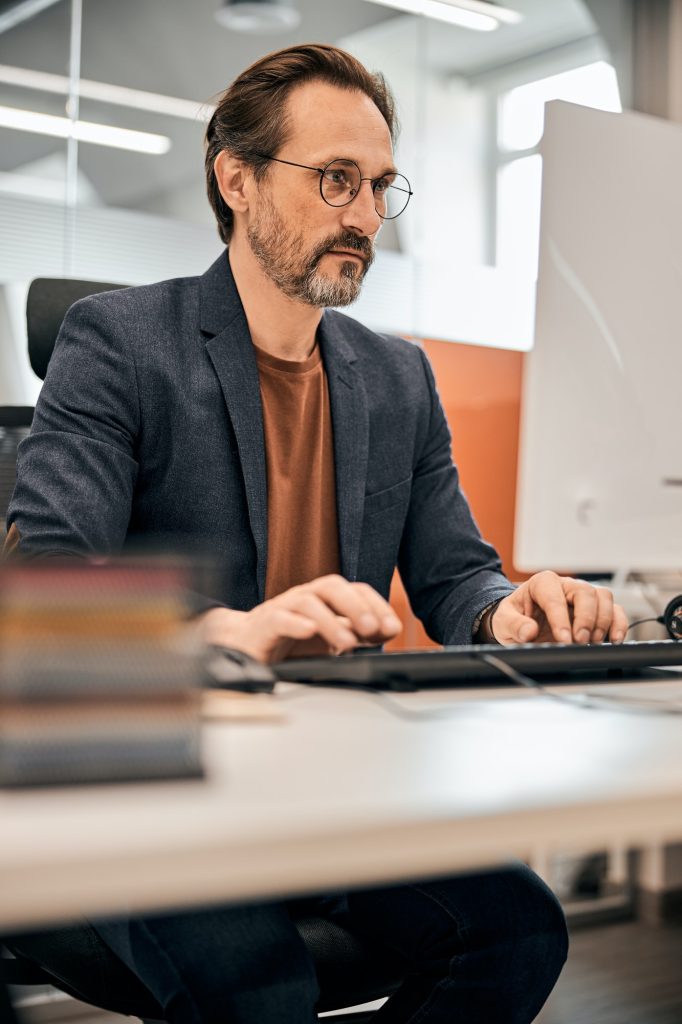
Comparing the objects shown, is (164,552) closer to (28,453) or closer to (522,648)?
(522,648)

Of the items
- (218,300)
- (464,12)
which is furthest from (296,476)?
(464,12)

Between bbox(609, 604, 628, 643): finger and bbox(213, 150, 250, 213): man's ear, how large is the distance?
2.63 ft

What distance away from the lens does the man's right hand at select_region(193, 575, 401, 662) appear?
28.2 inches

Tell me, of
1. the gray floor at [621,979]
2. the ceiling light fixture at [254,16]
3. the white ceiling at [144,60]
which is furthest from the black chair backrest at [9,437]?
the ceiling light fixture at [254,16]

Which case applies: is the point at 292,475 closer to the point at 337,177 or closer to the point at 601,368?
the point at 337,177

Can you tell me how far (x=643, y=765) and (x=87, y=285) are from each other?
116cm

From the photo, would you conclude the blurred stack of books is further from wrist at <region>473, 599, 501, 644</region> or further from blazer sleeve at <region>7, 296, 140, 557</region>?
wrist at <region>473, 599, 501, 644</region>

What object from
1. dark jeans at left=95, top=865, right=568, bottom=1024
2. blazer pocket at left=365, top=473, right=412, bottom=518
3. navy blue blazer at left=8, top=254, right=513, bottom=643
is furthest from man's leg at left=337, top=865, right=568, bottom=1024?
blazer pocket at left=365, top=473, right=412, bottom=518

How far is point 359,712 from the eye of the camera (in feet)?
2.29

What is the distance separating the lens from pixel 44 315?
1.45 m

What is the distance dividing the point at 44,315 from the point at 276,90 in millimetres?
428

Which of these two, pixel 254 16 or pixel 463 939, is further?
pixel 254 16

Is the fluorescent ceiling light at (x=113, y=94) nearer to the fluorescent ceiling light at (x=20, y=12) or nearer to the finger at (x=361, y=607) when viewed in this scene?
the fluorescent ceiling light at (x=20, y=12)

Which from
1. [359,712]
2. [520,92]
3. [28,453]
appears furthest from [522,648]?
[520,92]
